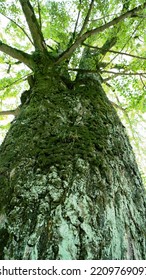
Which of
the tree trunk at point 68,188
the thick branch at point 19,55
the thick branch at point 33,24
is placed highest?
the thick branch at point 33,24

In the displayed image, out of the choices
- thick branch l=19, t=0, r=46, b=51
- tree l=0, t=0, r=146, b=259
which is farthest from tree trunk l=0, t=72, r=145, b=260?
thick branch l=19, t=0, r=46, b=51

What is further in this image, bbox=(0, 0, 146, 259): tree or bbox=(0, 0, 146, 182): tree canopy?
bbox=(0, 0, 146, 182): tree canopy

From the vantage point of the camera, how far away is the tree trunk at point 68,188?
4.32ft

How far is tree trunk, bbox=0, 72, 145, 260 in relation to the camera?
4.32ft

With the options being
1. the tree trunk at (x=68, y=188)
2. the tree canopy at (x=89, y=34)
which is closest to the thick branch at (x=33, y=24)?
the tree canopy at (x=89, y=34)

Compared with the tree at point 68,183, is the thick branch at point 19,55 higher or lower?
higher

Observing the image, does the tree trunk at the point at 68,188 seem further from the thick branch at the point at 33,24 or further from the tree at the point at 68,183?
the thick branch at the point at 33,24

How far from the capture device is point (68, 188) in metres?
1.58

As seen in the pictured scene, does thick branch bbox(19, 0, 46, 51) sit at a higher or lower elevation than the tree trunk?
higher

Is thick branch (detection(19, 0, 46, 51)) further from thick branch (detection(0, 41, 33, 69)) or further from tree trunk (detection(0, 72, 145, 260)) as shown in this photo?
tree trunk (detection(0, 72, 145, 260))

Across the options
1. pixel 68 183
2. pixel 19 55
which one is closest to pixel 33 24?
pixel 19 55
